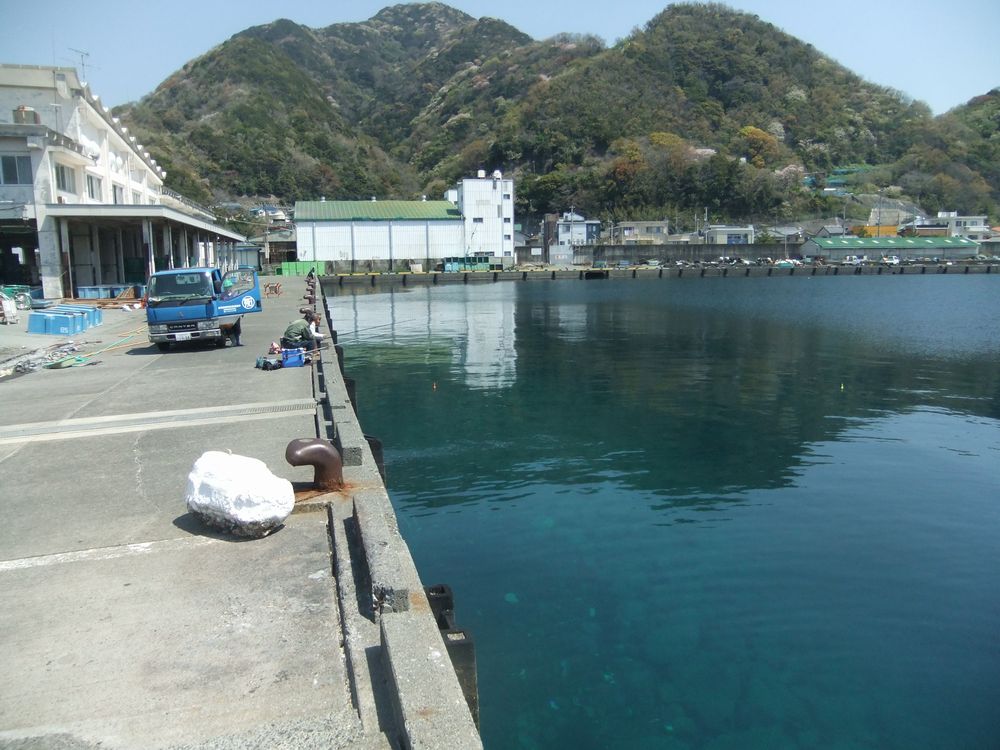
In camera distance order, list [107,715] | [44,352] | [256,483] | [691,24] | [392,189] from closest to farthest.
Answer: [107,715]
[256,483]
[44,352]
[392,189]
[691,24]

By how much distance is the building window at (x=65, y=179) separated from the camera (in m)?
37.1

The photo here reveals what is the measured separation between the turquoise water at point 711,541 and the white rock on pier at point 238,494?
2.78 meters

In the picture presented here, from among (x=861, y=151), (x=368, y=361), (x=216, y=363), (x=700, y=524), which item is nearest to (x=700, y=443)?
(x=700, y=524)

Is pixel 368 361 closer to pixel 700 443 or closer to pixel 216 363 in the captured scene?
pixel 216 363

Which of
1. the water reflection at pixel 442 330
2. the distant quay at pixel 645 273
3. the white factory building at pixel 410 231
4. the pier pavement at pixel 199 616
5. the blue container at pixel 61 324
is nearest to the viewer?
the pier pavement at pixel 199 616

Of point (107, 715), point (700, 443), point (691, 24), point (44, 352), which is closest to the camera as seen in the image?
point (107, 715)

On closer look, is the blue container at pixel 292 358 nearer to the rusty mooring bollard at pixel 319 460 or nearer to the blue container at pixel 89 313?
the rusty mooring bollard at pixel 319 460

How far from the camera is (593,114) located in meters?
159

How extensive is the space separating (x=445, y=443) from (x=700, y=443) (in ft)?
18.1

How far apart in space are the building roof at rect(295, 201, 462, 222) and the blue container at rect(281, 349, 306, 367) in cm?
7719

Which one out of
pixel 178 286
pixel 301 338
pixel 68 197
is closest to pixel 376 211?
pixel 68 197

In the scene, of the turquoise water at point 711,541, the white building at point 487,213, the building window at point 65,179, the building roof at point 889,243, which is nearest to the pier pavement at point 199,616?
the turquoise water at point 711,541

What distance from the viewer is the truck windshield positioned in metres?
20.1

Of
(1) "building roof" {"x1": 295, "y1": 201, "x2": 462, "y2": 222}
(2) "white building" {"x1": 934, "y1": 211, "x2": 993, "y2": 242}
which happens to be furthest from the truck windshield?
(2) "white building" {"x1": 934, "y1": 211, "x2": 993, "y2": 242}
